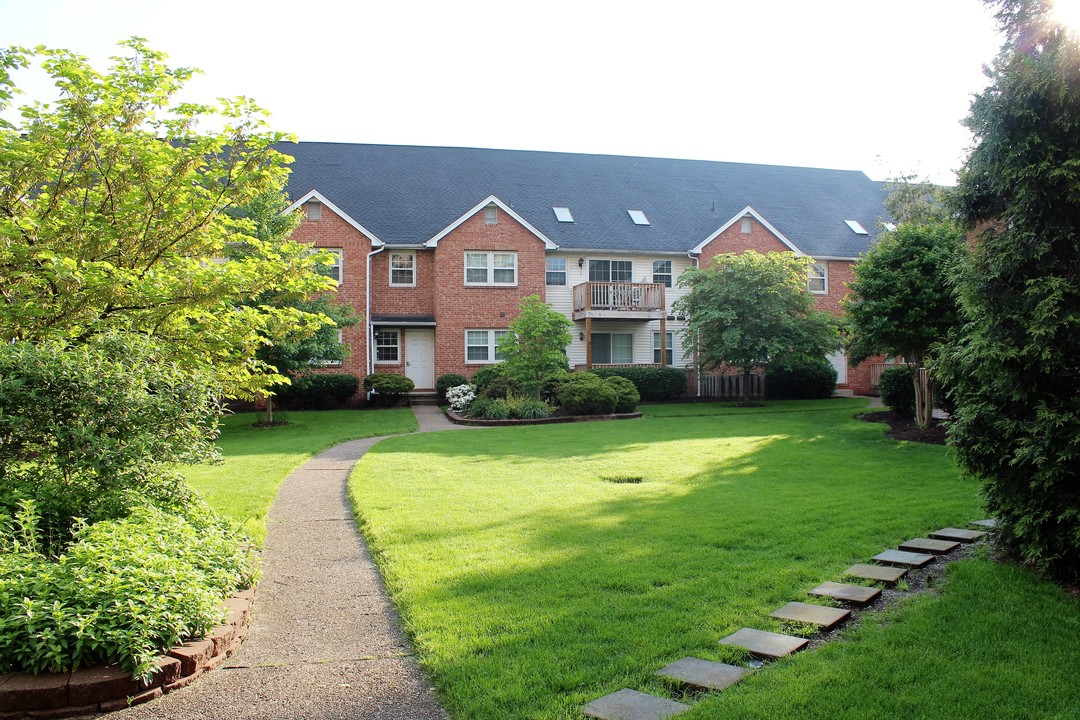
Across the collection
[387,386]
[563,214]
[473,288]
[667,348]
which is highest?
[563,214]

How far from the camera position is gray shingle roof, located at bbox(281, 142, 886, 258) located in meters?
29.8

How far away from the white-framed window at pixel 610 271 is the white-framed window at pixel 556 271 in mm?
1071

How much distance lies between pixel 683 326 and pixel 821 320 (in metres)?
6.29

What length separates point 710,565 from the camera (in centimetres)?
620

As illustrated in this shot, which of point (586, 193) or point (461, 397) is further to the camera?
point (586, 193)

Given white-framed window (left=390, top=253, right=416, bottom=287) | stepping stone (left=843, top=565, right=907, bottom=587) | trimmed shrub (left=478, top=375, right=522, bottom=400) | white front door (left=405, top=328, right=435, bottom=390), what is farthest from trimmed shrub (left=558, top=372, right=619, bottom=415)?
stepping stone (left=843, top=565, right=907, bottom=587)

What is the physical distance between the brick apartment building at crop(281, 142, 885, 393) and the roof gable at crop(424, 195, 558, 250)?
0.05m

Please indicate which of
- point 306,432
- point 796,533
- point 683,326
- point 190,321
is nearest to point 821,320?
point 683,326

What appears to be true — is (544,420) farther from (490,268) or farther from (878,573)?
(878,573)

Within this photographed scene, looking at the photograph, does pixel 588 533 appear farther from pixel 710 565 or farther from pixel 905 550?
pixel 905 550

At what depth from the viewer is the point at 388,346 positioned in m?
28.2

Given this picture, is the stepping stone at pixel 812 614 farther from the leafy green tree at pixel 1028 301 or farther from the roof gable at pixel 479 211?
the roof gable at pixel 479 211

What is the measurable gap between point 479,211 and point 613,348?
24.0 ft

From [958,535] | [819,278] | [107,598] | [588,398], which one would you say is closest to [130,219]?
[107,598]
